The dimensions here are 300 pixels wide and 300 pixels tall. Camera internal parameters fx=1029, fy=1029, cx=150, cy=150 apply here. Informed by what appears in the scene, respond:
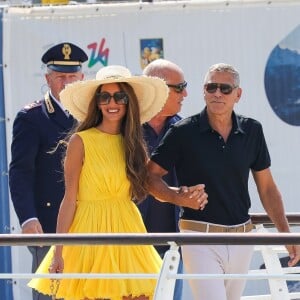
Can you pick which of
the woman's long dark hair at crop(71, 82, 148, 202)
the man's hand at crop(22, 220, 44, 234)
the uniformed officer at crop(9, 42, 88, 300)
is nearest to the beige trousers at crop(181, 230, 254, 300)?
the woman's long dark hair at crop(71, 82, 148, 202)

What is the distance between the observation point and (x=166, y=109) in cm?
596

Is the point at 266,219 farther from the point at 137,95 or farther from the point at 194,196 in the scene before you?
the point at 137,95

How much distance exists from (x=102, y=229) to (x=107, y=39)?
11.7 ft

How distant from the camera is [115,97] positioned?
5.16m

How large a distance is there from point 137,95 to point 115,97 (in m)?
0.22

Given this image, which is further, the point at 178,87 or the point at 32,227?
the point at 178,87

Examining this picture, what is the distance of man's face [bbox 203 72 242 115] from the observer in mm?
5238

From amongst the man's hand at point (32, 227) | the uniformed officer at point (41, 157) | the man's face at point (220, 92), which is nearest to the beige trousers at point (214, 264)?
the man's face at point (220, 92)

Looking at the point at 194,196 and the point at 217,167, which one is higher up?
the point at 217,167

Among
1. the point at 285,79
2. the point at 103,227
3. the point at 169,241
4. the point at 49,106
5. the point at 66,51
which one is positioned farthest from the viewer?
the point at 285,79

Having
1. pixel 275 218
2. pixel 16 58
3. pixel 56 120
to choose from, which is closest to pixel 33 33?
pixel 16 58

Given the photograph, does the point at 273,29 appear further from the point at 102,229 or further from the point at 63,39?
the point at 102,229

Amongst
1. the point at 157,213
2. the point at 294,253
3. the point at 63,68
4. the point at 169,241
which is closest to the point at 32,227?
the point at 157,213

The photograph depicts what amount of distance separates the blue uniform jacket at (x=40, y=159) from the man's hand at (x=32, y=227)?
0.10 m
